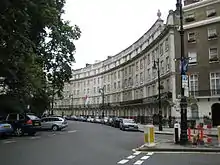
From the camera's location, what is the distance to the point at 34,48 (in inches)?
790

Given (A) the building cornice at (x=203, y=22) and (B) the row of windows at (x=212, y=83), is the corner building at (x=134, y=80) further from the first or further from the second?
(B) the row of windows at (x=212, y=83)

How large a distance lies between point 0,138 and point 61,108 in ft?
370

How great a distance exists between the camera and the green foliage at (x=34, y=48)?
48.2 ft

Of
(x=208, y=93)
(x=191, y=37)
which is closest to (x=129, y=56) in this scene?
(x=191, y=37)

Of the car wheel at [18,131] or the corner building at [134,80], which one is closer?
the car wheel at [18,131]

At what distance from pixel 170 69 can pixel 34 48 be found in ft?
112

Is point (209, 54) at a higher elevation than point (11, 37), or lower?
higher

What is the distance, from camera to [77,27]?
39.5m

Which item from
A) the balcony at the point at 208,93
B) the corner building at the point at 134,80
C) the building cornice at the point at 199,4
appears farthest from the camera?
the corner building at the point at 134,80

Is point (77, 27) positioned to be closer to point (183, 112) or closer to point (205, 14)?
point (205, 14)

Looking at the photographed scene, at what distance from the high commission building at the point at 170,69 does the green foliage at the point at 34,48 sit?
29.5 feet

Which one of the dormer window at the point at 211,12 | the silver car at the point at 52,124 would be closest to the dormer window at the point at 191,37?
the dormer window at the point at 211,12

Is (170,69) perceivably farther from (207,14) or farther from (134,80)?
(134,80)

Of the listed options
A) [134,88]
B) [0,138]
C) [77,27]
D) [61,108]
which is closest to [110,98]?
[134,88]
